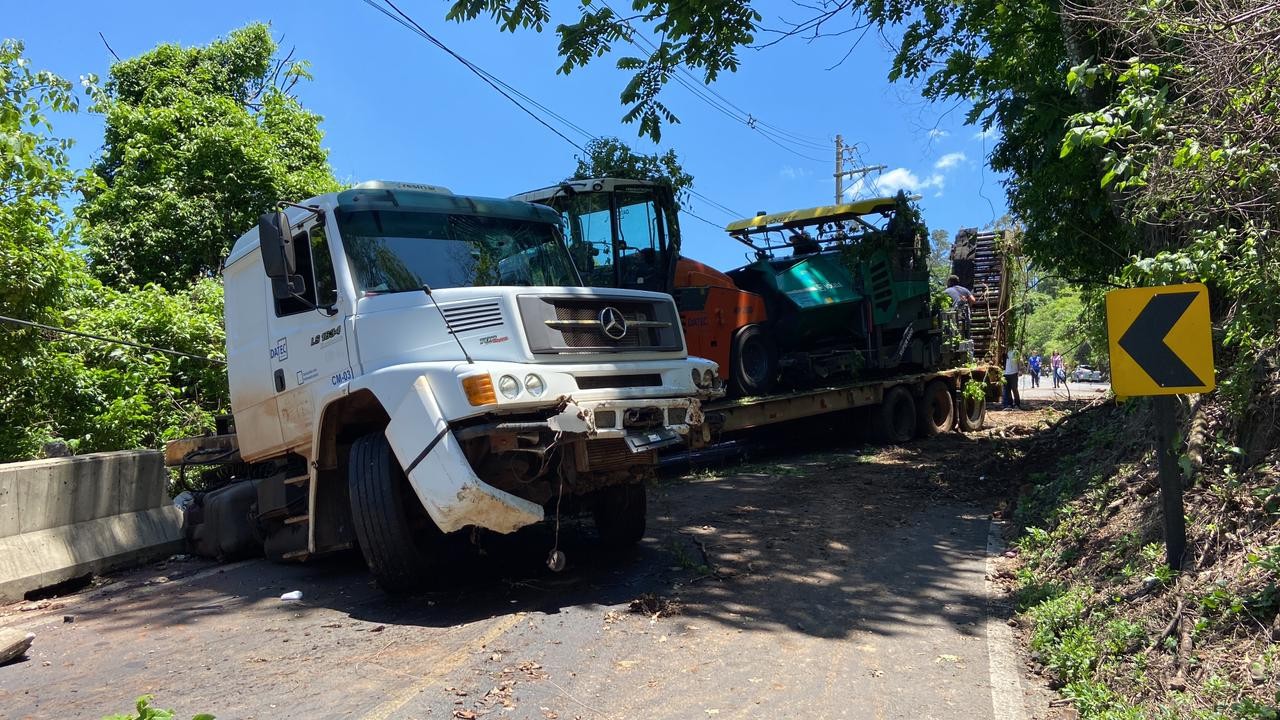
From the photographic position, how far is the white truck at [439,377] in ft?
17.4

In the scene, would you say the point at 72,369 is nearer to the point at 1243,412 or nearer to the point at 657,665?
the point at 657,665

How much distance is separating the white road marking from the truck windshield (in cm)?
390

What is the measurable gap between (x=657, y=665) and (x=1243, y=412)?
3711mm

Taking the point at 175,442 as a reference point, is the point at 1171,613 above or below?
below

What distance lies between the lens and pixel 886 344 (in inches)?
552

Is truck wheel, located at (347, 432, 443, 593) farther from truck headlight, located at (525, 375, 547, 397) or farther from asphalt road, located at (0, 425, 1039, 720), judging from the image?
truck headlight, located at (525, 375, 547, 397)

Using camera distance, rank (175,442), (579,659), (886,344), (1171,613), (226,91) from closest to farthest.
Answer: (1171,613) → (579,659) → (175,442) → (886,344) → (226,91)

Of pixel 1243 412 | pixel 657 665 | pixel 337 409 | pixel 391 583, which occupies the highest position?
pixel 337 409

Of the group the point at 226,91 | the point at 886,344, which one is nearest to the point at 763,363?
the point at 886,344

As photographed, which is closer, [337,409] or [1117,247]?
[337,409]

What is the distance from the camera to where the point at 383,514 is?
5.53 metres

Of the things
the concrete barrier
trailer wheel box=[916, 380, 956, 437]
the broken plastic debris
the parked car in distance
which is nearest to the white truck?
the concrete barrier

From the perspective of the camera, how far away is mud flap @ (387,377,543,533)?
5.12m

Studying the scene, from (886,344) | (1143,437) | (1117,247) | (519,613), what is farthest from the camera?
(886,344)
